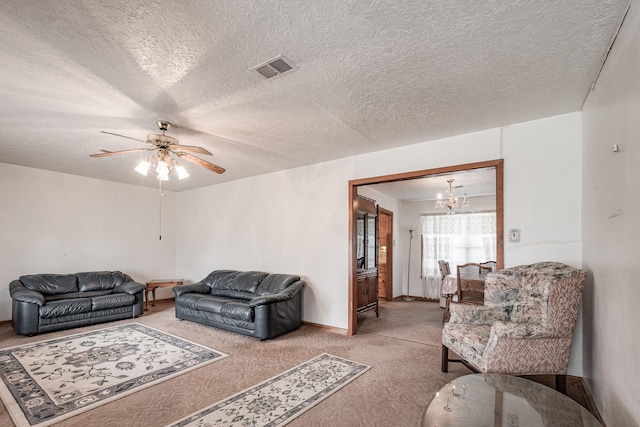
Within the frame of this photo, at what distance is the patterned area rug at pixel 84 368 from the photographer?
2.54 m

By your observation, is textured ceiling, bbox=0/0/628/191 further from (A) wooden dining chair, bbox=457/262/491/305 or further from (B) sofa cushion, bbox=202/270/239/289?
(B) sofa cushion, bbox=202/270/239/289

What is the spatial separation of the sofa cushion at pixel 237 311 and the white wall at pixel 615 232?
352 centimetres

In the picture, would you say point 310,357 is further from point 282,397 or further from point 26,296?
point 26,296

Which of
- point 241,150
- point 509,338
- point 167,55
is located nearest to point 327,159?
point 241,150

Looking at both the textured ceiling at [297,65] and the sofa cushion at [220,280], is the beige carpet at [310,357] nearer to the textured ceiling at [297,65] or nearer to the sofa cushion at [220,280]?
the sofa cushion at [220,280]

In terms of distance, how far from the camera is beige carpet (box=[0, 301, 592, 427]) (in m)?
2.38

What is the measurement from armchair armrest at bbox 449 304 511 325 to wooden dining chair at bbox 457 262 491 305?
1.70 m

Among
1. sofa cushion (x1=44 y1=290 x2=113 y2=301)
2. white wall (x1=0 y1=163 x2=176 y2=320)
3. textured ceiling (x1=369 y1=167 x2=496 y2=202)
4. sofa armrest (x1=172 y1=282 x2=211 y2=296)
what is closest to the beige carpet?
sofa armrest (x1=172 y1=282 x2=211 y2=296)

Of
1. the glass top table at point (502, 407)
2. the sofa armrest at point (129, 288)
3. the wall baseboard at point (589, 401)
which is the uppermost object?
the glass top table at point (502, 407)

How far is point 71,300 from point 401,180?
508 centimetres

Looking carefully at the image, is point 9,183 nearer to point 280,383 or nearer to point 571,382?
point 280,383

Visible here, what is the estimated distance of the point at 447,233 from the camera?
24.7 ft

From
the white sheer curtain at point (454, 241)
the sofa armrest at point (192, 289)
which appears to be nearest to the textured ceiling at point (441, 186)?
the white sheer curtain at point (454, 241)

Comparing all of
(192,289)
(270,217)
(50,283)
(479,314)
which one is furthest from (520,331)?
(50,283)
